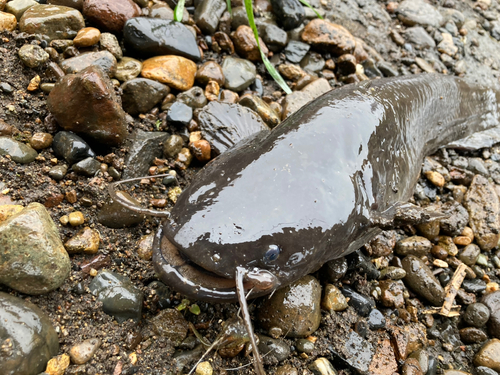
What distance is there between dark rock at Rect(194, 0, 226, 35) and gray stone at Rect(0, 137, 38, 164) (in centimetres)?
224

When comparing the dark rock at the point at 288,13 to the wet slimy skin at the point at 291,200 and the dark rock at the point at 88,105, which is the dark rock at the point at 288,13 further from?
the dark rock at the point at 88,105

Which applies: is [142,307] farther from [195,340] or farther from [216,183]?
[216,183]

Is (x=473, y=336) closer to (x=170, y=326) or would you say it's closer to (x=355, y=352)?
(x=355, y=352)

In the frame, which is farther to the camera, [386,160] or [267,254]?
[386,160]

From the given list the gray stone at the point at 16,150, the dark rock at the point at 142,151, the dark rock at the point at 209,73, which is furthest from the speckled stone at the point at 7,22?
the dark rock at the point at 209,73

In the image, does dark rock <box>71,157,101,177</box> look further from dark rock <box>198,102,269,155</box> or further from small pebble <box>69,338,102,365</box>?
small pebble <box>69,338,102,365</box>

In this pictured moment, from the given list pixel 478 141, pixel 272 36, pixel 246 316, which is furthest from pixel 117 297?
pixel 478 141

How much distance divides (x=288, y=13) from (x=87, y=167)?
9.97 ft

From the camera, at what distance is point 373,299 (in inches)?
110

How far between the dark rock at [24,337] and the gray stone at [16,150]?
0.98m

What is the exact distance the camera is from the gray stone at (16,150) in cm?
239

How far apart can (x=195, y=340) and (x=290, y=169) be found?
3.97ft

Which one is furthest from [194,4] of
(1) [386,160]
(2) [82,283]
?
(2) [82,283]

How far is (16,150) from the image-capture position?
2.42m
